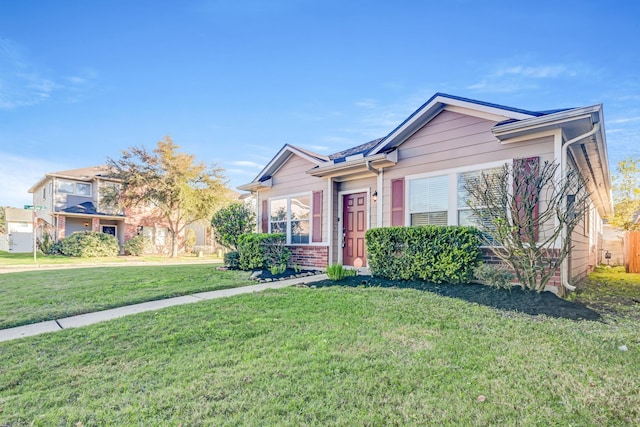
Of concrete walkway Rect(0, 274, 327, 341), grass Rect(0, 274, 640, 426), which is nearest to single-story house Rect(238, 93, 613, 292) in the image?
grass Rect(0, 274, 640, 426)

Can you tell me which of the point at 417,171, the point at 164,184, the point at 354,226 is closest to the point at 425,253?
the point at 417,171

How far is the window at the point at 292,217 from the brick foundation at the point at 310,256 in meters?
0.25

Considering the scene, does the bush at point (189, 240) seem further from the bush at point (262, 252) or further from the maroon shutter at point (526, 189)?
the maroon shutter at point (526, 189)

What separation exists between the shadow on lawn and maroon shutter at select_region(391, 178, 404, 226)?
173 centimetres

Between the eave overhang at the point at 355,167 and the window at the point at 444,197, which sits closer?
the window at the point at 444,197

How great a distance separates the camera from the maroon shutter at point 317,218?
940 centimetres

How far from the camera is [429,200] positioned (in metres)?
7.07

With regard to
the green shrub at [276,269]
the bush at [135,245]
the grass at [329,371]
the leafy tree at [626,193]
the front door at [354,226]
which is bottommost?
the bush at [135,245]

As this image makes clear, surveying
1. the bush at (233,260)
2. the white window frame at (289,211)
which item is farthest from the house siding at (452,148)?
the bush at (233,260)

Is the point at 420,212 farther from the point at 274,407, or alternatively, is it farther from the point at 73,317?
the point at 73,317

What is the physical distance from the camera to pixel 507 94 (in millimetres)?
11344

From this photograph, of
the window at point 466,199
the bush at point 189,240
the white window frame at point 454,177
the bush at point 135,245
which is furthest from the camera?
the bush at point 189,240

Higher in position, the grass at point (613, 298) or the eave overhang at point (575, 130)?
the eave overhang at point (575, 130)

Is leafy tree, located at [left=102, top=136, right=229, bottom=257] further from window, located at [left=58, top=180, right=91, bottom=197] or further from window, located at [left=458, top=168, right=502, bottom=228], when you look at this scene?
window, located at [left=458, top=168, right=502, bottom=228]
